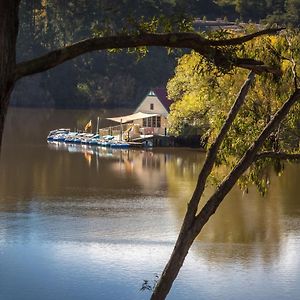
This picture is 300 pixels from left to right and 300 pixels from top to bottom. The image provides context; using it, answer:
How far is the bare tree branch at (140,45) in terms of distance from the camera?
4473mm

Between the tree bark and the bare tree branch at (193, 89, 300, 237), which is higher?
the bare tree branch at (193, 89, 300, 237)

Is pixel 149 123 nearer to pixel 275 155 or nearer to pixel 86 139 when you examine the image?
pixel 86 139

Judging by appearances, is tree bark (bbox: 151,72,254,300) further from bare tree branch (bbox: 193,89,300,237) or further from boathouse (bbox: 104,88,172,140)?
boathouse (bbox: 104,88,172,140)

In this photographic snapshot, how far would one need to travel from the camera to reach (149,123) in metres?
46.0

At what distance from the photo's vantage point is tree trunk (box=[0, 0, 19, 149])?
4.32 metres

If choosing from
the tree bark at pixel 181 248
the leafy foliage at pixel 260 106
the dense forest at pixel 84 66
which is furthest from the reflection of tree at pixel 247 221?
the dense forest at pixel 84 66

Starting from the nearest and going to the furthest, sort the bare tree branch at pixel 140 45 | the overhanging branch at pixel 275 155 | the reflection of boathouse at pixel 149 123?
1. the bare tree branch at pixel 140 45
2. the overhanging branch at pixel 275 155
3. the reflection of boathouse at pixel 149 123

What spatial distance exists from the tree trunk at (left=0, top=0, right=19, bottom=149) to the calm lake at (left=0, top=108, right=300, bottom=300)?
414 inches

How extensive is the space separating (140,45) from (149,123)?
41088mm

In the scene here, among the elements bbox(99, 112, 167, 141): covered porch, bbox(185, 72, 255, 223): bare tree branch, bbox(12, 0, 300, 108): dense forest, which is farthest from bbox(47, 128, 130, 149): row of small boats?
bbox(185, 72, 255, 223): bare tree branch

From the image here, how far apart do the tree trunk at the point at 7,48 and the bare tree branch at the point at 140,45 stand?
0.07 metres

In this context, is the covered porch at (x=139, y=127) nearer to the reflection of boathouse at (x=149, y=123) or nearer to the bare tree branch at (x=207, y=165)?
the reflection of boathouse at (x=149, y=123)

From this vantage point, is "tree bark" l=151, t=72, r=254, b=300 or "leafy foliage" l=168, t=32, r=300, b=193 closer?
"tree bark" l=151, t=72, r=254, b=300

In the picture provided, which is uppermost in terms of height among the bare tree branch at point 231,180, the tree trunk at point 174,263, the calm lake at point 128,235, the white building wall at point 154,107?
the white building wall at point 154,107
